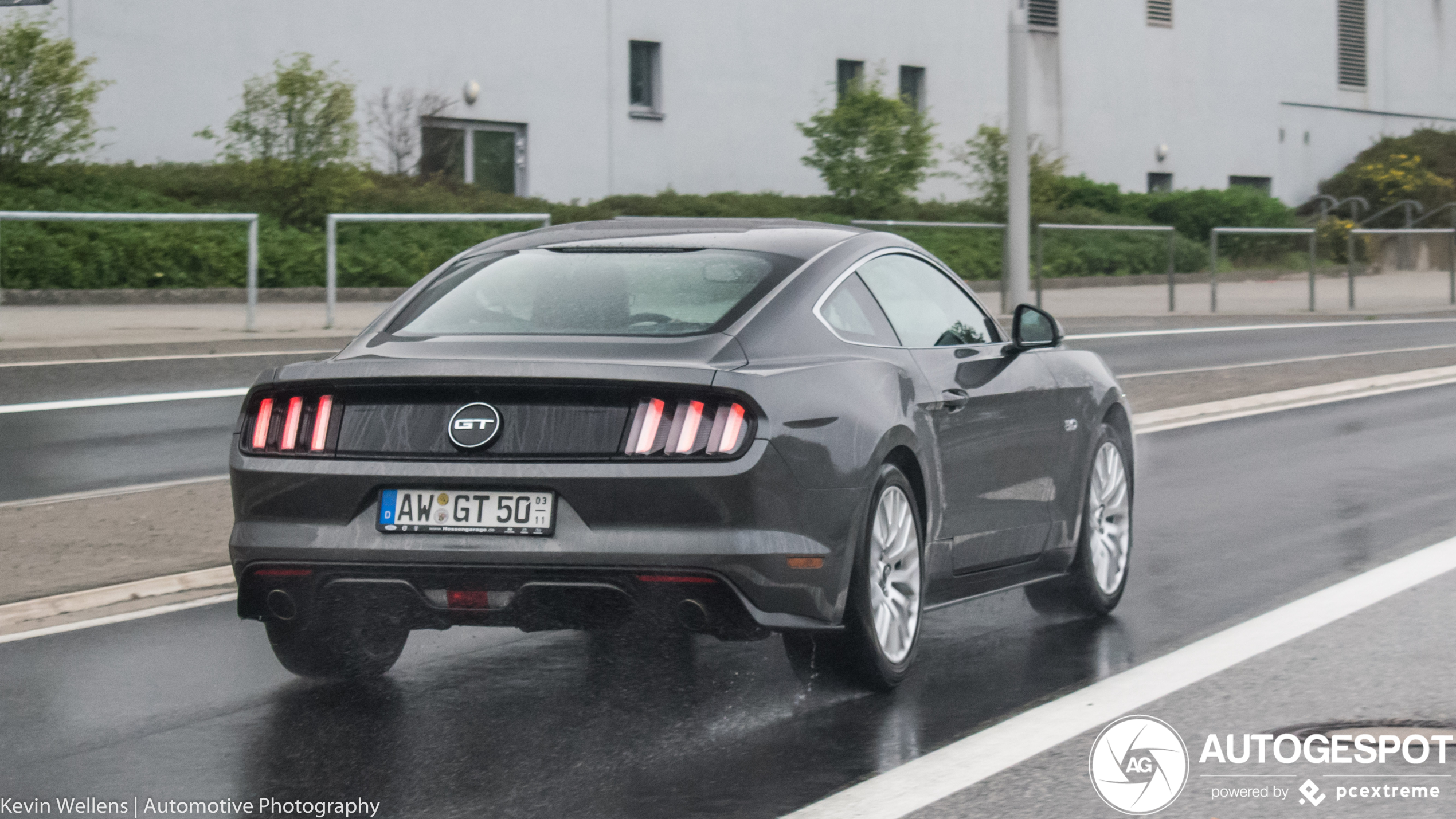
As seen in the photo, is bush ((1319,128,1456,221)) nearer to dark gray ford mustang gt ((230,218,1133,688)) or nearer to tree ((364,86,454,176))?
tree ((364,86,454,176))

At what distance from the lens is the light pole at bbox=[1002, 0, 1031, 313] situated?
24422 mm

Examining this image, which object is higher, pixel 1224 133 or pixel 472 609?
pixel 1224 133

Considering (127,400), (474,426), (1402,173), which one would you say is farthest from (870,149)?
(474,426)

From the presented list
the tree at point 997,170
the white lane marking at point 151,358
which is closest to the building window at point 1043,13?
the tree at point 997,170

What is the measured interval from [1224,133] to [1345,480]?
40.4 metres

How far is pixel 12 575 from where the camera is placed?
26.5 ft

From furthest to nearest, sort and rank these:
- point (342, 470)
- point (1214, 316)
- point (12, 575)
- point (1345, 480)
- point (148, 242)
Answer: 1. point (1214, 316)
2. point (148, 242)
3. point (1345, 480)
4. point (12, 575)
5. point (342, 470)

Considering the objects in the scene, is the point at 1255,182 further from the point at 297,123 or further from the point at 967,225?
the point at 297,123

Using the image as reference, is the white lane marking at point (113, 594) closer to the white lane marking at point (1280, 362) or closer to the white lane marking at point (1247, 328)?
the white lane marking at point (1280, 362)

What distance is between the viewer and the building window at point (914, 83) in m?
41.8

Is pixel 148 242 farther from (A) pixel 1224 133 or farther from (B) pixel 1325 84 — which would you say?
(B) pixel 1325 84

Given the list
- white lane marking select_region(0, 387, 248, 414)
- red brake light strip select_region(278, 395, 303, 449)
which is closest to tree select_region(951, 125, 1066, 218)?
white lane marking select_region(0, 387, 248, 414)

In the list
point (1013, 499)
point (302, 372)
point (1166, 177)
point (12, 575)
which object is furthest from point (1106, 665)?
point (1166, 177)

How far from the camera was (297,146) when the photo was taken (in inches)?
1029
